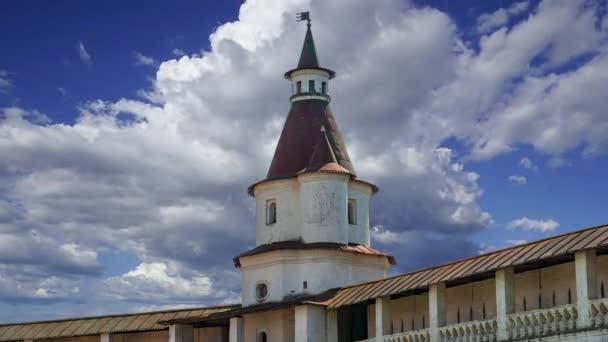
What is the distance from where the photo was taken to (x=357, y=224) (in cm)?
4022

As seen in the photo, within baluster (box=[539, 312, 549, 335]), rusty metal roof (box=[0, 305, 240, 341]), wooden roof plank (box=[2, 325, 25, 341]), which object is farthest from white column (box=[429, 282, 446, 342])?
wooden roof plank (box=[2, 325, 25, 341])

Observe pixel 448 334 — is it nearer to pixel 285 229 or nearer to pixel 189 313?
pixel 285 229

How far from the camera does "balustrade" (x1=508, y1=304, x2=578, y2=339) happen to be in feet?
85.0

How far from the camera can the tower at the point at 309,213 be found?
38.4 meters

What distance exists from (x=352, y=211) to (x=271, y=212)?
314 cm

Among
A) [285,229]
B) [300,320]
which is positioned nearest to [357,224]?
[285,229]

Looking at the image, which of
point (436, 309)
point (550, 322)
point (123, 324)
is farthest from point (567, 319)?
point (123, 324)

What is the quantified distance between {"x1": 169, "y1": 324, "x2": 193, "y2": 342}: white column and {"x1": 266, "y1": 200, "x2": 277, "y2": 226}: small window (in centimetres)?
528

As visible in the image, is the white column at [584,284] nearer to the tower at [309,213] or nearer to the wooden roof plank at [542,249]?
the wooden roof plank at [542,249]

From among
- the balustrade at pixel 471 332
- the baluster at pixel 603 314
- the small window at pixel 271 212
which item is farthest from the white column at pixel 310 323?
the baluster at pixel 603 314

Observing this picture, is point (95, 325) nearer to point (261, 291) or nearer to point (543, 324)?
point (261, 291)

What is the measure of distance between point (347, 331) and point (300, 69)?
10.8m

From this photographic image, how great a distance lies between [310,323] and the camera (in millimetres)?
35562

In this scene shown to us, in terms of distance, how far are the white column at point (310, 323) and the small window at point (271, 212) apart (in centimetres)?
537
